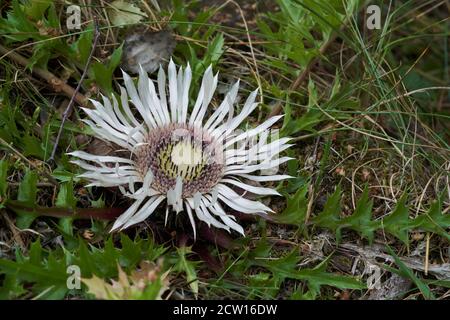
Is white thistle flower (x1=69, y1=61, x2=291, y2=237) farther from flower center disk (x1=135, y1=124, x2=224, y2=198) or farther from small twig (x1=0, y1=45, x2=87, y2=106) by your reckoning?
small twig (x1=0, y1=45, x2=87, y2=106)

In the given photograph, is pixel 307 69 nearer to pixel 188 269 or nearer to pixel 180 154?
pixel 180 154

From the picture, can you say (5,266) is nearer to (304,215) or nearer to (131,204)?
(131,204)

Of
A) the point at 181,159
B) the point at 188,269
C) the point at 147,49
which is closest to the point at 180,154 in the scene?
the point at 181,159

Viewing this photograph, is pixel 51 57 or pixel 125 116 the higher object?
pixel 51 57

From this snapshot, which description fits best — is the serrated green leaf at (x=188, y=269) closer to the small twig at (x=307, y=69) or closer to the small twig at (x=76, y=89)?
the small twig at (x=76, y=89)

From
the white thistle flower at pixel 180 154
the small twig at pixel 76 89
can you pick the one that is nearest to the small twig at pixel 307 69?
the white thistle flower at pixel 180 154

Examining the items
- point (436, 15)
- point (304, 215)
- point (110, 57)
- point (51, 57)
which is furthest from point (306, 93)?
point (436, 15)

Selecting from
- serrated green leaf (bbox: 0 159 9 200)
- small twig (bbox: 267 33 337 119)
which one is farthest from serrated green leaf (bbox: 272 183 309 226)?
serrated green leaf (bbox: 0 159 9 200)
